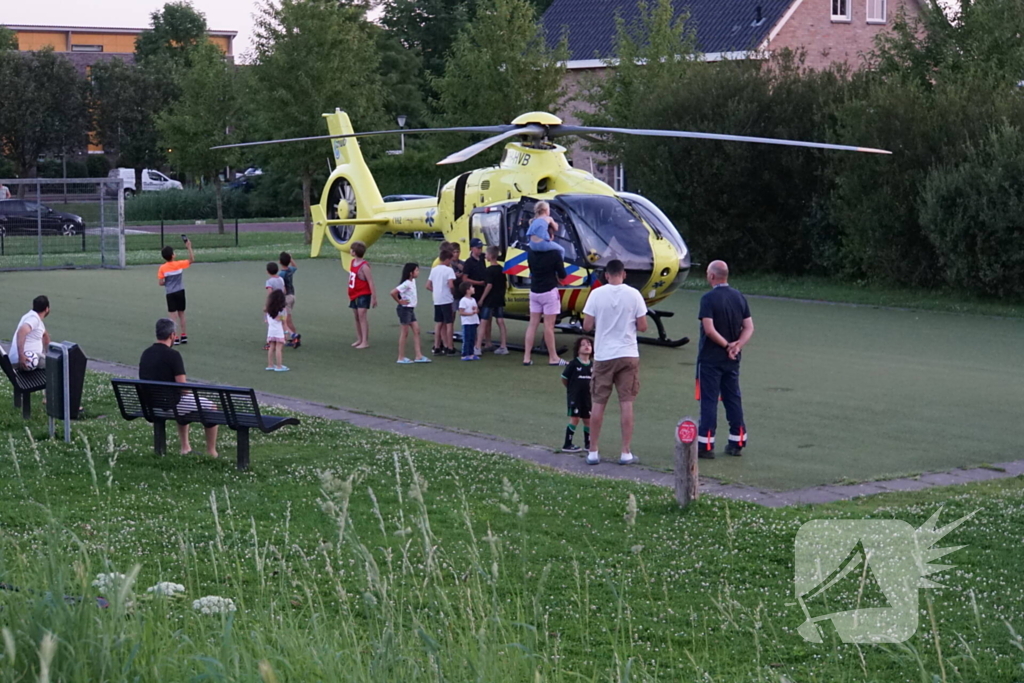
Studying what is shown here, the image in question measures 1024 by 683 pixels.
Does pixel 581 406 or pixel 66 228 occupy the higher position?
pixel 66 228

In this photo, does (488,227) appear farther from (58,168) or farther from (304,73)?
(58,168)

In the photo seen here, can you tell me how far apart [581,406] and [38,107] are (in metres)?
66.5

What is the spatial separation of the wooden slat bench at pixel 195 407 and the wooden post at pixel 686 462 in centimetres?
343

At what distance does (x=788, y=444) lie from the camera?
12.2 metres

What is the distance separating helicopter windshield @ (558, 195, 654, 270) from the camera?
18125 mm

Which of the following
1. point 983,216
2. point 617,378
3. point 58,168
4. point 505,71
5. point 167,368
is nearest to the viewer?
point 167,368

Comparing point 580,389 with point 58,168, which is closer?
point 580,389

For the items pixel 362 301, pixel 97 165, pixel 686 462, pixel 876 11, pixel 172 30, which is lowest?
pixel 686 462

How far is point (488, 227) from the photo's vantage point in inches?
768

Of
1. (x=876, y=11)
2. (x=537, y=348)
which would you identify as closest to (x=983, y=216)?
(x=537, y=348)

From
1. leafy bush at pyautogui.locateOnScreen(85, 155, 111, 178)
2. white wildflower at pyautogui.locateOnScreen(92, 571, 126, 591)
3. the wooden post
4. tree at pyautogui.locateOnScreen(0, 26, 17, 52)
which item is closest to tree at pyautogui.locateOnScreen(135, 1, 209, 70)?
tree at pyautogui.locateOnScreen(0, 26, 17, 52)

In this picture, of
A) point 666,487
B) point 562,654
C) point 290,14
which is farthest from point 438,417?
point 290,14

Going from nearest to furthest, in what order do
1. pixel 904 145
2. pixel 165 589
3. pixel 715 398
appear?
1. pixel 165 589
2. pixel 715 398
3. pixel 904 145

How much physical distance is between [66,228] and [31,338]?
2441 cm
